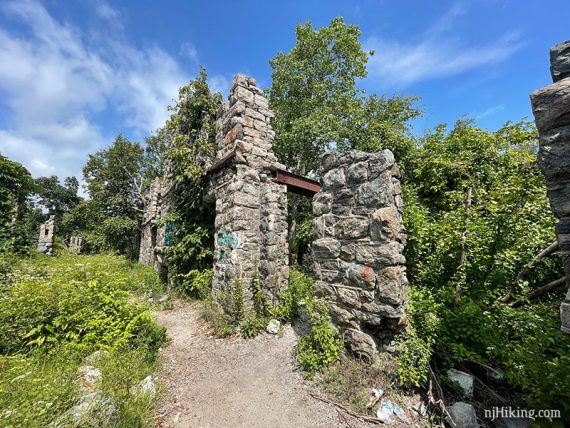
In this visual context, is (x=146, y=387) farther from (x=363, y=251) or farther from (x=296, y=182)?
(x=296, y=182)

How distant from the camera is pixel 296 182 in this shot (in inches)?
227

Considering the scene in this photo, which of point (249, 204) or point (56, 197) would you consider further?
point (56, 197)

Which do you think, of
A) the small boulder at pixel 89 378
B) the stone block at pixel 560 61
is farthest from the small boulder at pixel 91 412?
the stone block at pixel 560 61

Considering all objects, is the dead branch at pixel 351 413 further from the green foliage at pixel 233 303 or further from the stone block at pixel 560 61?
the stone block at pixel 560 61

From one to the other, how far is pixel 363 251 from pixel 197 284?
4373mm

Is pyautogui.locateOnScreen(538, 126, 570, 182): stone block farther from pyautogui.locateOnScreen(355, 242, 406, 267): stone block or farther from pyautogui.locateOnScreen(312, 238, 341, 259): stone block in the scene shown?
pyautogui.locateOnScreen(312, 238, 341, 259): stone block

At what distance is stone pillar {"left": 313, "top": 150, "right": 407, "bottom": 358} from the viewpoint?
269cm

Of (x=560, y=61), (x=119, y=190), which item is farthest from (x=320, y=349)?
(x=119, y=190)

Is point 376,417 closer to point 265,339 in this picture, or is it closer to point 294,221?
point 265,339

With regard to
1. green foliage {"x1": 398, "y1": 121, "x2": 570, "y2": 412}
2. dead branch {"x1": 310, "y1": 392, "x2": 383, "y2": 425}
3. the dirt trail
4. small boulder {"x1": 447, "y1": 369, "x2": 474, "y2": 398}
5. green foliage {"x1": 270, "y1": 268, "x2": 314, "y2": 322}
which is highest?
green foliage {"x1": 398, "y1": 121, "x2": 570, "y2": 412}

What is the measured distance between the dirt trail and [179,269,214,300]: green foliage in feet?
4.41

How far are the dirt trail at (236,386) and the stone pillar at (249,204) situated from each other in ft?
3.80

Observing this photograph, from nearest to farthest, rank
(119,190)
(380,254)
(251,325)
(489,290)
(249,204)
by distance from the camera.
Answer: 1. (380,254)
2. (489,290)
3. (251,325)
4. (249,204)
5. (119,190)

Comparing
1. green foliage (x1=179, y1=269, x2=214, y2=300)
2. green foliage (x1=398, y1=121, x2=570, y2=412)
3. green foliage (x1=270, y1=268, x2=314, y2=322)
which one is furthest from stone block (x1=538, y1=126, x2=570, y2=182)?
green foliage (x1=179, y1=269, x2=214, y2=300)
